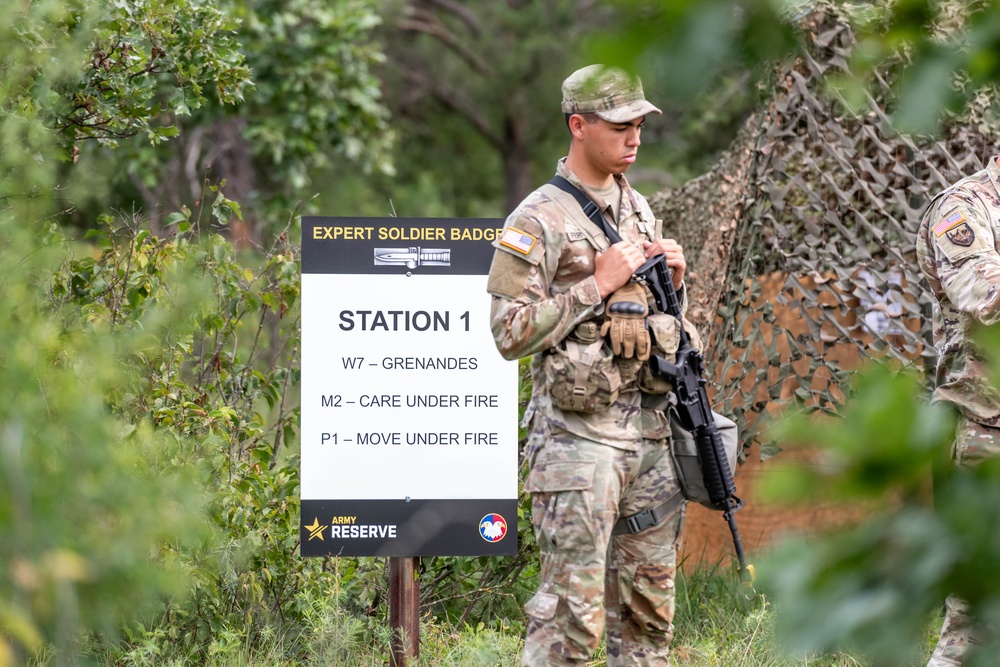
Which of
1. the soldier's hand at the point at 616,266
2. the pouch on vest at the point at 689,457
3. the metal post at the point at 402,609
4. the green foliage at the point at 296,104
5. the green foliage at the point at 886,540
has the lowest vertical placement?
the metal post at the point at 402,609

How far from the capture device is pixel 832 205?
500 cm

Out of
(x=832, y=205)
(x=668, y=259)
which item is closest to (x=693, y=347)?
(x=668, y=259)

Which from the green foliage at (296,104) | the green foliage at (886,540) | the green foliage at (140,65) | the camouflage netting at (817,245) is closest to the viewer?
the green foliage at (886,540)

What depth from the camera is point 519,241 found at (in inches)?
131

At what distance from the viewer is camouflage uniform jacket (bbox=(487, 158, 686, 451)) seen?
327cm

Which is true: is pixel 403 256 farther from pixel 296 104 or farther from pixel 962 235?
pixel 296 104

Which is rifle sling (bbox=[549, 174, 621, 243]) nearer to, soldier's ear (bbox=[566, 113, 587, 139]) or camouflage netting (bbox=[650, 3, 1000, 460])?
soldier's ear (bbox=[566, 113, 587, 139])

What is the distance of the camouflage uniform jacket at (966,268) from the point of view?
3518mm

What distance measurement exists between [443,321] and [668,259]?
1.02m

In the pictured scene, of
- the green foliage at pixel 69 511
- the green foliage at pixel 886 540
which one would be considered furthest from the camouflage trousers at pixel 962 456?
the green foliage at pixel 886 540

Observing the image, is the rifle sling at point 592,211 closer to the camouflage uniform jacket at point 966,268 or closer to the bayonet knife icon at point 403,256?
the bayonet knife icon at point 403,256

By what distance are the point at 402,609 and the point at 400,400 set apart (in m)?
0.72

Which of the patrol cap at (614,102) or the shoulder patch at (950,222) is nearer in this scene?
the patrol cap at (614,102)

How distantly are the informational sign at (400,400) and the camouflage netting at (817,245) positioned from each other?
1.28 meters
